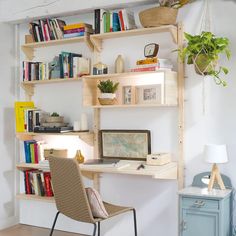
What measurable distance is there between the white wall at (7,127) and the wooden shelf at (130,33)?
1.09 meters

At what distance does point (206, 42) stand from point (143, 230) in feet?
5.64

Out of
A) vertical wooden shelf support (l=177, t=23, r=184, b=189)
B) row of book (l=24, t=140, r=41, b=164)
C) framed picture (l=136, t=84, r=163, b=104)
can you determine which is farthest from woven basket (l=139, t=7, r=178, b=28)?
row of book (l=24, t=140, r=41, b=164)

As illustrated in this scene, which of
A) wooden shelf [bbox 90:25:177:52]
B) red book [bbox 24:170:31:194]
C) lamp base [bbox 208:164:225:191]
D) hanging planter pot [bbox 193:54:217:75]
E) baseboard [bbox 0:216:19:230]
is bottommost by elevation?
baseboard [bbox 0:216:19:230]

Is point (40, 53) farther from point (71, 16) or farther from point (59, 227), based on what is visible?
point (59, 227)

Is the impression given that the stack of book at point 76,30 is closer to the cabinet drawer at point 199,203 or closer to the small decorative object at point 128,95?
the small decorative object at point 128,95

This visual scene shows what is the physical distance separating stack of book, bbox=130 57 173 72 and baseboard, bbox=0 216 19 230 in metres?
2.11

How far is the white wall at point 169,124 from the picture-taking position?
3379 millimetres

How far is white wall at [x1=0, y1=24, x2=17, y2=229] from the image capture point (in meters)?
4.38

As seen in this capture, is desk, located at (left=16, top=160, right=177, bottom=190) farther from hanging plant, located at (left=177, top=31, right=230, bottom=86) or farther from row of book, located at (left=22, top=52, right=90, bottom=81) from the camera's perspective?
row of book, located at (left=22, top=52, right=90, bottom=81)

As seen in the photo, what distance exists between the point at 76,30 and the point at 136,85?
0.80m

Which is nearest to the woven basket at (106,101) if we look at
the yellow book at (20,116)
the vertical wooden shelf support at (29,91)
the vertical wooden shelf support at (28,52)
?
the yellow book at (20,116)

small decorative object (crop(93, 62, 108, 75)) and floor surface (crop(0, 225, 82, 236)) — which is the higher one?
small decorative object (crop(93, 62, 108, 75))

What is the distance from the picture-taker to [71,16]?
13.8ft

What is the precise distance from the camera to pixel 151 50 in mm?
3541
